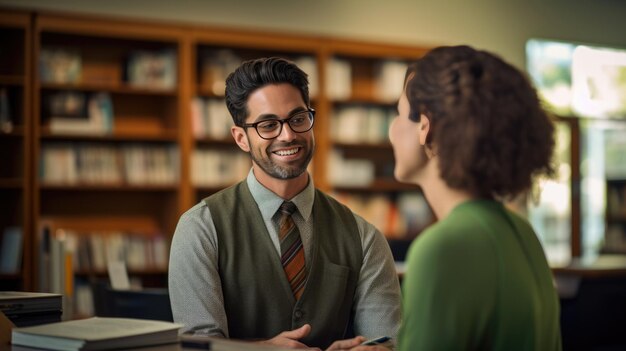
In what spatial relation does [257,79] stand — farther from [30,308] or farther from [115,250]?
[115,250]

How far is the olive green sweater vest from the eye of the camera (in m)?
A: 2.44

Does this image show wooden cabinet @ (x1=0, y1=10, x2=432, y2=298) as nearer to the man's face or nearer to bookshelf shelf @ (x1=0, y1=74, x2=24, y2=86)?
bookshelf shelf @ (x1=0, y1=74, x2=24, y2=86)

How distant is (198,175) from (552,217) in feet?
12.4

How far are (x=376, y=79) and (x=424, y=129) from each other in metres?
6.26

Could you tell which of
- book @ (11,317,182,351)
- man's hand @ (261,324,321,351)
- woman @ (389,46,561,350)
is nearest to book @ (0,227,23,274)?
man's hand @ (261,324,321,351)

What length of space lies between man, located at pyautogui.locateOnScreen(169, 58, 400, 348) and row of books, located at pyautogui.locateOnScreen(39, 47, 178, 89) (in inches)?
165

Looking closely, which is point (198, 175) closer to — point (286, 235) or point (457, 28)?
point (457, 28)

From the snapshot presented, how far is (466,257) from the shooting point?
1.49 metres

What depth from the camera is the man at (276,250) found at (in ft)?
7.98

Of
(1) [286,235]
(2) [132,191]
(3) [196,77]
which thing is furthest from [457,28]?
(1) [286,235]

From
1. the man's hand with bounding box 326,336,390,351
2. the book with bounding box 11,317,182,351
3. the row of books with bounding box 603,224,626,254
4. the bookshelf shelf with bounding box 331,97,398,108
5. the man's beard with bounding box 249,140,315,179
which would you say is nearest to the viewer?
the book with bounding box 11,317,182,351

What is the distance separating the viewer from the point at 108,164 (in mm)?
6656

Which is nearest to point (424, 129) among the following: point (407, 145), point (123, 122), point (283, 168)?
point (407, 145)

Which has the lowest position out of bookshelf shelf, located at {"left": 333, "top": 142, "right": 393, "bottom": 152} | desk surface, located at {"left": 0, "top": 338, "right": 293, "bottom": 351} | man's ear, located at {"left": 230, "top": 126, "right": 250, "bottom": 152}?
desk surface, located at {"left": 0, "top": 338, "right": 293, "bottom": 351}
